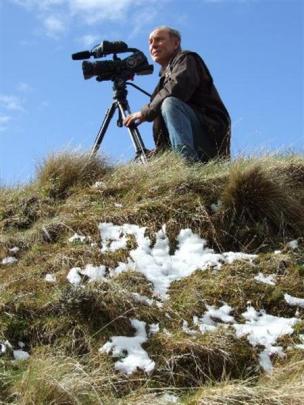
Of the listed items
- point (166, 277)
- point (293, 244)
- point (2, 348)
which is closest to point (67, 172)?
point (166, 277)

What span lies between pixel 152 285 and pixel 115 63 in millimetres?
2826

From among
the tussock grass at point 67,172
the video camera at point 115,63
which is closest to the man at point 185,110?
the video camera at point 115,63

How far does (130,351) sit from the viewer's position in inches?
126

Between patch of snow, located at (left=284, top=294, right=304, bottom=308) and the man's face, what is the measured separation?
3064 mm

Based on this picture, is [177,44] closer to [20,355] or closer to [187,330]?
[187,330]

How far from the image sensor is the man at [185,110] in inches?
207

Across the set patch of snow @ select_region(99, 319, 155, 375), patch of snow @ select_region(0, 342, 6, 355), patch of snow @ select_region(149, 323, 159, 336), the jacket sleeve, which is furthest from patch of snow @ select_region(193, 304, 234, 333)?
the jacket sleeve

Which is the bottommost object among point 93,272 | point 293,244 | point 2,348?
point 293,244

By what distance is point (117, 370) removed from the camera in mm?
3059

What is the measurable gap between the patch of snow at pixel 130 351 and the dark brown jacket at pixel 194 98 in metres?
2.43

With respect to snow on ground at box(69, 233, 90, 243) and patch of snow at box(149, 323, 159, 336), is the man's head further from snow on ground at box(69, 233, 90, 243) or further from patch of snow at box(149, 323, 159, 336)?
patch of snow at box(149, 323, 159, 336)

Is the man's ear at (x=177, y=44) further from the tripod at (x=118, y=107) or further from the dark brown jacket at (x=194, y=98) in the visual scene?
the tripod at (x=118, y=107)

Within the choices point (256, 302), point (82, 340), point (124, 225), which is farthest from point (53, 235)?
point (256, 302)

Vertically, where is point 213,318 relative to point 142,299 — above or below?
below
